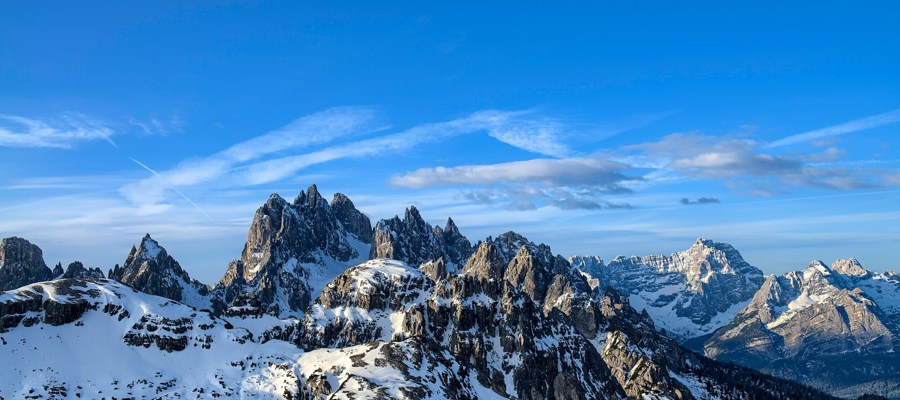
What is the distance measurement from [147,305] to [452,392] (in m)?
97.2

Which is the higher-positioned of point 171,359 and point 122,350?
point 122,350

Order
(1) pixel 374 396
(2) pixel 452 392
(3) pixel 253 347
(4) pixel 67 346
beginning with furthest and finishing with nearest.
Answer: (3) pixel 253 347 → (4) pixel 67 346 → (2) pixel 452 392 → (1) pixel 374 396

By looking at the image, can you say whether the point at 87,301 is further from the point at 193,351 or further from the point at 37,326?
the point at 193,351

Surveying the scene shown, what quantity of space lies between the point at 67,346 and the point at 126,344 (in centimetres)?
1324

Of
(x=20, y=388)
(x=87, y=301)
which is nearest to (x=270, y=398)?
(x=20, y=388)

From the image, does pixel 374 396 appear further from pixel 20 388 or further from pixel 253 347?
pixel 20 388

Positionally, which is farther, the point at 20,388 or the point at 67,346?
the point at 67,346

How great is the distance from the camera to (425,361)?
490 feet

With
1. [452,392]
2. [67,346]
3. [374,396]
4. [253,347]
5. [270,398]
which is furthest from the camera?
[253,347]

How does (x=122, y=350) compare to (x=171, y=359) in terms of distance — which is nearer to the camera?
(x=122, y=350)

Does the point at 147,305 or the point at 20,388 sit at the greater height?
the point at 147,305

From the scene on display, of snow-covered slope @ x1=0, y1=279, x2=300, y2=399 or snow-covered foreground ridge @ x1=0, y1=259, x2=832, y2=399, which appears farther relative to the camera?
snow-covered slope @ x1=0, y1=279, x2=300, y2=399

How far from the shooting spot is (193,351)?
17200 cm

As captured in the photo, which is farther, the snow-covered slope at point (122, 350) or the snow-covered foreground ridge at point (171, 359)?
the snow-covered slope at point (122, 350)
